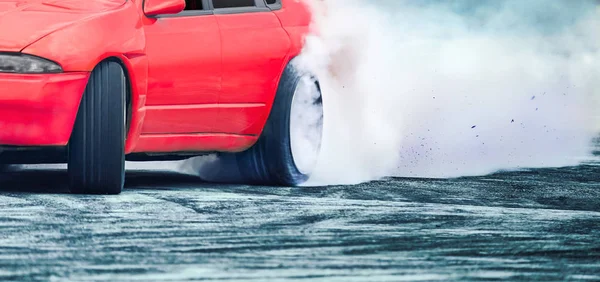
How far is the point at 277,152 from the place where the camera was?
11172 mm

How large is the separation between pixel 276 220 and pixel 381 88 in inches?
219

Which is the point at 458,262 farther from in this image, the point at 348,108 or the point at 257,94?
the point at 348,108

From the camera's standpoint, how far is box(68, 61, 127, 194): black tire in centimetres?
960

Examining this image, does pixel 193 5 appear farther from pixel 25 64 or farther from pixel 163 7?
pixel 25 64

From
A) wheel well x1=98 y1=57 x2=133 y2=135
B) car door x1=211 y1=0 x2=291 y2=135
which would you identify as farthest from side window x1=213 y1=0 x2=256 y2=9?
wheel well x1=98 y1=57 x2=133 y2=135

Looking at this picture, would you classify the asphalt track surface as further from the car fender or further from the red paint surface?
the car fender

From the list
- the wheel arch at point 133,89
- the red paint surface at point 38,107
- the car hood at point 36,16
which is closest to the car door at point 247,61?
the wheel arch at point 133,89

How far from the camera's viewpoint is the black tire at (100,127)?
960 cm

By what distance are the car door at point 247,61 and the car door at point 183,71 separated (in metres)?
0.10

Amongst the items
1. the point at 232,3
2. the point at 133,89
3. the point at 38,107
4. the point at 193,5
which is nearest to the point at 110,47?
the point at 133,89

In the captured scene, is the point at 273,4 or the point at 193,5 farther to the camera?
the point at 273,4

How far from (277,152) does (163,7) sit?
162 centimetres

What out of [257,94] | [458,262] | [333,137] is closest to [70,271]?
[458,262]

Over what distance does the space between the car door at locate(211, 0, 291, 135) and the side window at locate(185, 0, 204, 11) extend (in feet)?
0.37
